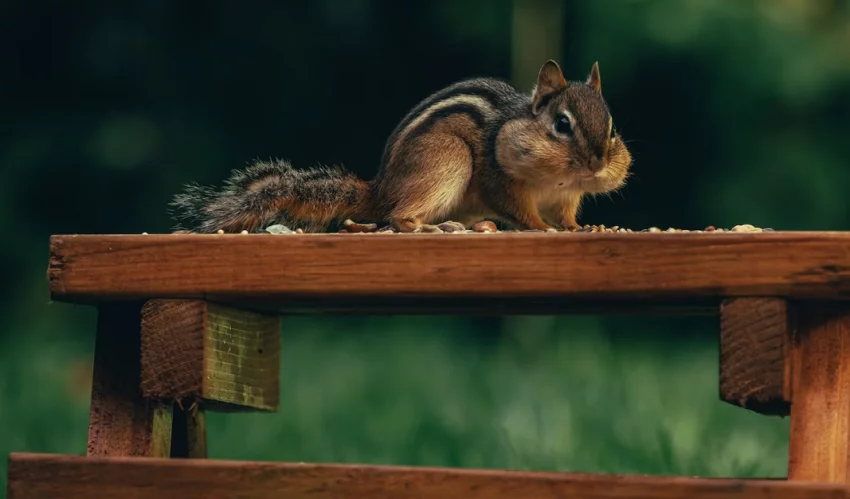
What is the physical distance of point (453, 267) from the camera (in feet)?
4.75

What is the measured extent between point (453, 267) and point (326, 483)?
26 centimetres

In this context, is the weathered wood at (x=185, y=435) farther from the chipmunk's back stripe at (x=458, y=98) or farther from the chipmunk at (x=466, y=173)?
the chipmunk's back stripe at (x=458, y=98)

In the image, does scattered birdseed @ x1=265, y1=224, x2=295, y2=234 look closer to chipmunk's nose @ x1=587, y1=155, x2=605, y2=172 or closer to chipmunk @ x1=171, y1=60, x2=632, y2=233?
chipmunk @ x1=171, y1=60, x2=632, y2=233

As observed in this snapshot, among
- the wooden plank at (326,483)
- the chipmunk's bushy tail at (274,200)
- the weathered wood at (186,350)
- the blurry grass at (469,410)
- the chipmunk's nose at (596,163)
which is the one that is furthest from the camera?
the blurry grass at (469,410)

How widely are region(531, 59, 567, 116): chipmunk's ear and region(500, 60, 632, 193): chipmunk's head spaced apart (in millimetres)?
11

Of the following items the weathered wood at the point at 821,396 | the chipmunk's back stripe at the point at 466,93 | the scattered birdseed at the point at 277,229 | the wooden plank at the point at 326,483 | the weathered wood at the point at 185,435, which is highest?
the chipmunk's back stripe at the point at 466,93

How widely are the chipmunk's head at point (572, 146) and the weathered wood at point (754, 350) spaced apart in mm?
756

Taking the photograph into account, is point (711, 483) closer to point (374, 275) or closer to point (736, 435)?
point (374, 275)

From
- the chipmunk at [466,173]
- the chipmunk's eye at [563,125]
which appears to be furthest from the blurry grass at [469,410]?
the chipmunk's eye at [563,125]

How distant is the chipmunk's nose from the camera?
2135mm

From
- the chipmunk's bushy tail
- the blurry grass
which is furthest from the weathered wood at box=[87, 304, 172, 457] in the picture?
the blurry grass

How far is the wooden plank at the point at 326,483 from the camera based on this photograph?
54.4 inches

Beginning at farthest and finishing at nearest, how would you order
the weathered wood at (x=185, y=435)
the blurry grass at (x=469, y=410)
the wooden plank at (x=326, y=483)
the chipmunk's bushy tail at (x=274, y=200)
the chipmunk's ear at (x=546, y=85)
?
the blurry grass at (x=469, y=410) → the chipmunk's ear at (x=546, y=85) → the chipmunk's bushy tail at (x=274, y=200) → the weathered wood at (x=185, y=435) → the wooden plank at (x=326, y=483)

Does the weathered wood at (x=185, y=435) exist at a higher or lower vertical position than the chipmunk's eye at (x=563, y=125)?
lower
